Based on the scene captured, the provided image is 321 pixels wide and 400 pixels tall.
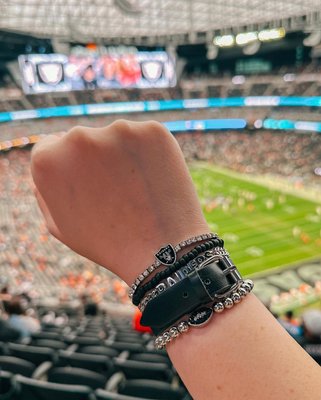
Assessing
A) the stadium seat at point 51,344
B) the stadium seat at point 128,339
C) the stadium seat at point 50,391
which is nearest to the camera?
the stadium seat at point 50,391

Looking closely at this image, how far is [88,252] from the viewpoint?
4.88 ft

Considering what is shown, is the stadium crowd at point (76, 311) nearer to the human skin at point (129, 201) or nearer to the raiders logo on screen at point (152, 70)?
the human skin at point (129, 201)

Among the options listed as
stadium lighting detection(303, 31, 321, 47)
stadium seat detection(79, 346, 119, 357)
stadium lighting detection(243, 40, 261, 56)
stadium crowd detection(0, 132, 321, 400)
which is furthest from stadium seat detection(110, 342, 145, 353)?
stadium lighting detection(243, 40, 261, 56)

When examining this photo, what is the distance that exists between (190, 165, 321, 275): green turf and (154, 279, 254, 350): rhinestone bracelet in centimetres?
1864

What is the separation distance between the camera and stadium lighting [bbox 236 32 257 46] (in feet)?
149

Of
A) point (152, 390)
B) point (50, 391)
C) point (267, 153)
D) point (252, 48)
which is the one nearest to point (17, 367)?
point (50, 391)

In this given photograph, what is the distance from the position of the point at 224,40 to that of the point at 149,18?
10.5 metres

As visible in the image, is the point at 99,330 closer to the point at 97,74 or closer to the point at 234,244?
the point at 234,244

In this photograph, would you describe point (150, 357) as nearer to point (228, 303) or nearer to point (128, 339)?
point (128, 339)

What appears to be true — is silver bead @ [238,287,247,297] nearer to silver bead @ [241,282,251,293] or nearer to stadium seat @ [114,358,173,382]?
silver bead @ [241,282,251,293]

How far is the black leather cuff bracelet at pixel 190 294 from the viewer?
1258 millimetres

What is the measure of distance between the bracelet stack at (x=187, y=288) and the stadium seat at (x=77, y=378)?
9.27 ft

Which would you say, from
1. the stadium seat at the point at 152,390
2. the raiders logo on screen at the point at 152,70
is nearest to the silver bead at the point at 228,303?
the stadium seat at the point at 152,390

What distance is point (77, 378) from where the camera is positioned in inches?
150
